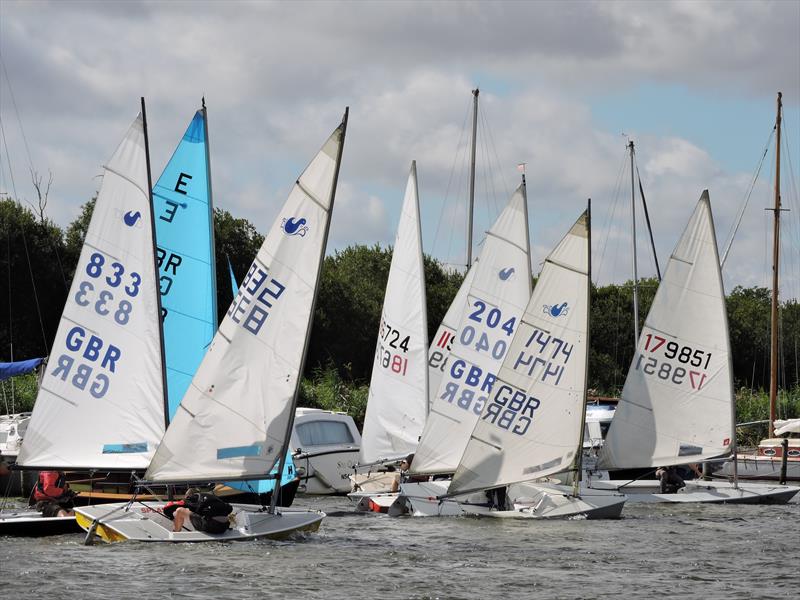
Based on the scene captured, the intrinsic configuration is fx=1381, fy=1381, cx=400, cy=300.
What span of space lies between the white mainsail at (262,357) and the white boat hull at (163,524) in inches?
25.3

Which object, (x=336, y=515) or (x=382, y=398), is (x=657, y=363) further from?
(x=336, y=515)

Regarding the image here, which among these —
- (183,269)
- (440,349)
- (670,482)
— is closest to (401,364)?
(440,349)

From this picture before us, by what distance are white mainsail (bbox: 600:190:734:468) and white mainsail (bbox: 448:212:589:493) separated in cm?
357

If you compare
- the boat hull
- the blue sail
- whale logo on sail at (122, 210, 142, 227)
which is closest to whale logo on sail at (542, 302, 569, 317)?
the blue sail

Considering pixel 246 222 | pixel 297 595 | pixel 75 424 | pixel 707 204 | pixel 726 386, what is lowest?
pixel 297 595

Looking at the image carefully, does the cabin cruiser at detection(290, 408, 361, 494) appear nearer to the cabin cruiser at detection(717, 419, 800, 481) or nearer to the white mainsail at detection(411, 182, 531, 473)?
the white mainsail at detection(411, 182, 531, 473)

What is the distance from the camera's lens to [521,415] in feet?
87.4

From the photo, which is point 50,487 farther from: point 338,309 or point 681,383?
point 338,309

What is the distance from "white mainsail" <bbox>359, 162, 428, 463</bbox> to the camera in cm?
3117

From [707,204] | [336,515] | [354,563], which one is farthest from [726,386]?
[354,563]

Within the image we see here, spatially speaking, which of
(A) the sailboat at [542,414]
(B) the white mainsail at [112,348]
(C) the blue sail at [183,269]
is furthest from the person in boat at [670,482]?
(B) the white mainsail at [112,348]

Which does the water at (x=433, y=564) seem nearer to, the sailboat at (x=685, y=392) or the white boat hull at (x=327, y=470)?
the sailboat at (x=685, y=392)

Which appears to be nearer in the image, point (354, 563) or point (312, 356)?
point (354, 563)

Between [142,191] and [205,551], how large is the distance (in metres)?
5.93
